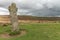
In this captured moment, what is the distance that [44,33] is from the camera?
30016 mm

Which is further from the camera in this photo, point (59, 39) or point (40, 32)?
point (40, 32)

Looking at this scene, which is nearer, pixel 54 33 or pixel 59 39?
pixel 59 39

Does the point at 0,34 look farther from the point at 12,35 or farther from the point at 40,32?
the point at 40,32

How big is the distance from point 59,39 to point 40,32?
14.0 feet

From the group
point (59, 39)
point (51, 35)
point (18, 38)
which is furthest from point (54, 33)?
point (18, 38)

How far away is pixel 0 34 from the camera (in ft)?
98.7

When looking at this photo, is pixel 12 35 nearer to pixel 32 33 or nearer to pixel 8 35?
pixel 8 35

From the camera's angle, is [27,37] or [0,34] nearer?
[27,37]

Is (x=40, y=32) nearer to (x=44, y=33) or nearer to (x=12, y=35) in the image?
(x=44, y=33)

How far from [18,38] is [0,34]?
3.62 metres

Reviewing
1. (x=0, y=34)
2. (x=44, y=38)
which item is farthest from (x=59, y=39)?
(x=0, y=34)

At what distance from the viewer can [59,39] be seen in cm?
2688

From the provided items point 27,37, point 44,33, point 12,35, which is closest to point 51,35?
point 44,33

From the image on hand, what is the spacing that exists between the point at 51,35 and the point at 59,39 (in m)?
2.23
